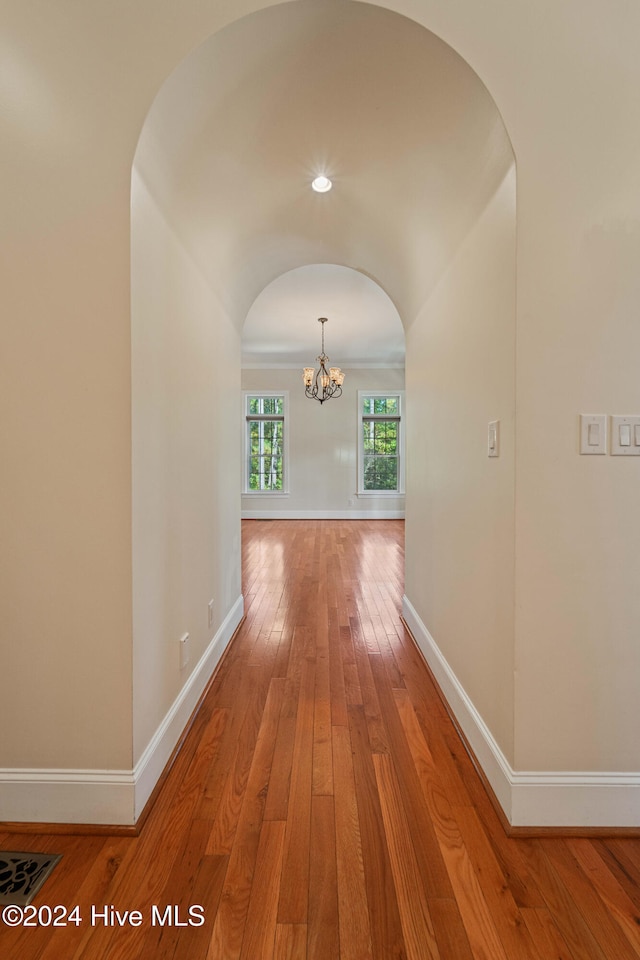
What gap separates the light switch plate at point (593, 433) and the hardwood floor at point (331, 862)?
120 centimetres

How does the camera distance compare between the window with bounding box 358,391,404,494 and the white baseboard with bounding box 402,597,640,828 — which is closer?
the white baseboard with bounding box 402,597,640,828

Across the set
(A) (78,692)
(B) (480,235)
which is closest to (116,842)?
(A) (78,692)

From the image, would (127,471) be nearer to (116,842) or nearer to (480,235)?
(116,842)

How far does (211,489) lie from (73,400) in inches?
44.5

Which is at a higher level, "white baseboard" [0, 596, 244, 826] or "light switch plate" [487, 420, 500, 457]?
"light switch plate" [487, 420, 500, 457]

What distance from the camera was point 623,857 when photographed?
4.36 feet

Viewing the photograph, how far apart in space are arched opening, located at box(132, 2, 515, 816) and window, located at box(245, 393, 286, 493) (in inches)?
240

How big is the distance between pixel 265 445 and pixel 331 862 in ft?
25.6

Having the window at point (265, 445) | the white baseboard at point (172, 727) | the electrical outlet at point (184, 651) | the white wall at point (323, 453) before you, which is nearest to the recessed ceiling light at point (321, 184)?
the electrical outlet at point (184, 651)

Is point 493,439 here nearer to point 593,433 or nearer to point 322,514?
point 593,433

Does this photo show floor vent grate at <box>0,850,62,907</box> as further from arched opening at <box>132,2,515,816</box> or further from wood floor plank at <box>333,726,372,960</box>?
wood floor plank at <box>333,726,372,960</box>

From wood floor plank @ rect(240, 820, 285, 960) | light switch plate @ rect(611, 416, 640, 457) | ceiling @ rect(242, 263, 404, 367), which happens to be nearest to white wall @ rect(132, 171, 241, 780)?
wood floor plank @ rect(240, 820, 285, 960)

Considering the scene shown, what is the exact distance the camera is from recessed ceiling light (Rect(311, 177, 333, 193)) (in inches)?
84.0

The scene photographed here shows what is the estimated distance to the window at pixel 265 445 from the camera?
873 centimetres
